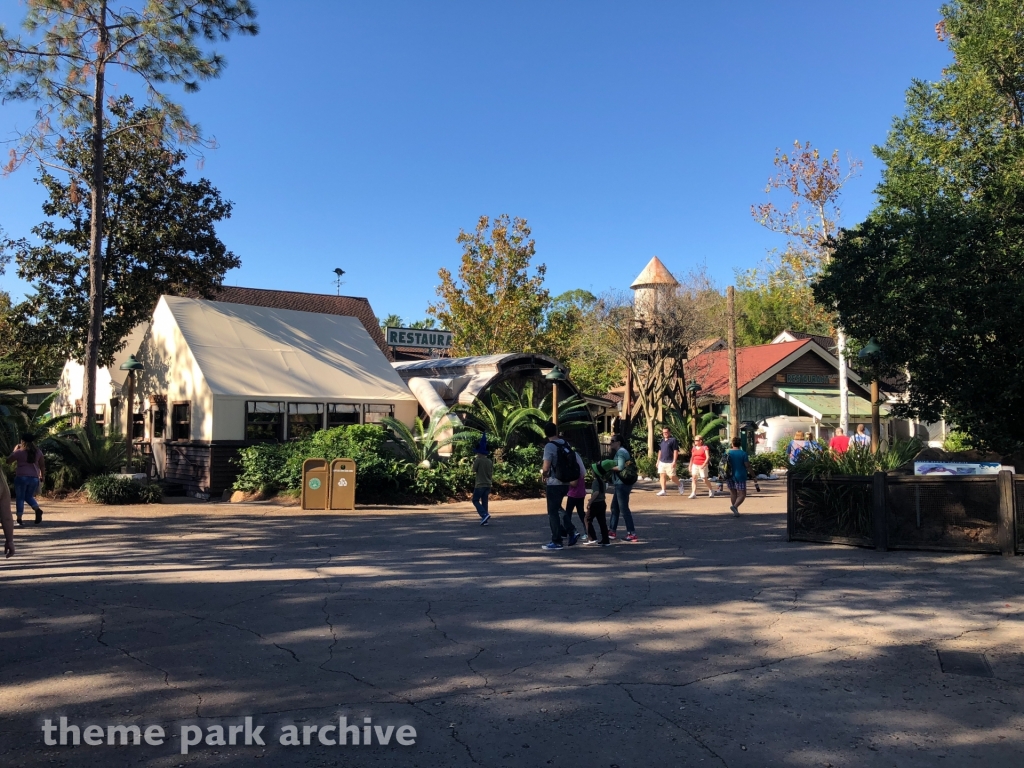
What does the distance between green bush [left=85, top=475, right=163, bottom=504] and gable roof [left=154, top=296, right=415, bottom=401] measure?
9.39ft

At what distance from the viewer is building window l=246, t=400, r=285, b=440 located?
2003 centimetres

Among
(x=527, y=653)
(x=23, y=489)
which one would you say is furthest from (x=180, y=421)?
(x=527, y=653)

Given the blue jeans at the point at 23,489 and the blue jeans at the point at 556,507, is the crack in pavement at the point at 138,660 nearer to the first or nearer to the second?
the blue jeans at the point at 556,507

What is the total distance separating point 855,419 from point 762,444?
176 inches

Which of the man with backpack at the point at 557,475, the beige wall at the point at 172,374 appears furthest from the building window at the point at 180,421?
the man with backpack at the point at 557,475

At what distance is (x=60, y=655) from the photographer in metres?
5.93

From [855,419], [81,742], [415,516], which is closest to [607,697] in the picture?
[81,742]

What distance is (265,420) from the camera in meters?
20.3

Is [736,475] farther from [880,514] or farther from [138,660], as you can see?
[138,660]

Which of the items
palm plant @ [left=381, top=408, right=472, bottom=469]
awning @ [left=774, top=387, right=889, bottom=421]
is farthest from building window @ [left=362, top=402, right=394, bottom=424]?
awning @ [left=774, top=387, right=889, bottom=421]

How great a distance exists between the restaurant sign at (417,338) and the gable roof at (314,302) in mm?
12265

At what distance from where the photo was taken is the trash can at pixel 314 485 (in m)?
16.6

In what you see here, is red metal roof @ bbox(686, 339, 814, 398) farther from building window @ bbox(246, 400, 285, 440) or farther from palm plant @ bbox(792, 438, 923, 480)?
palm plant @ bbox(792, 438, 923, 480)

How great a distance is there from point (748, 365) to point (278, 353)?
883 inches
